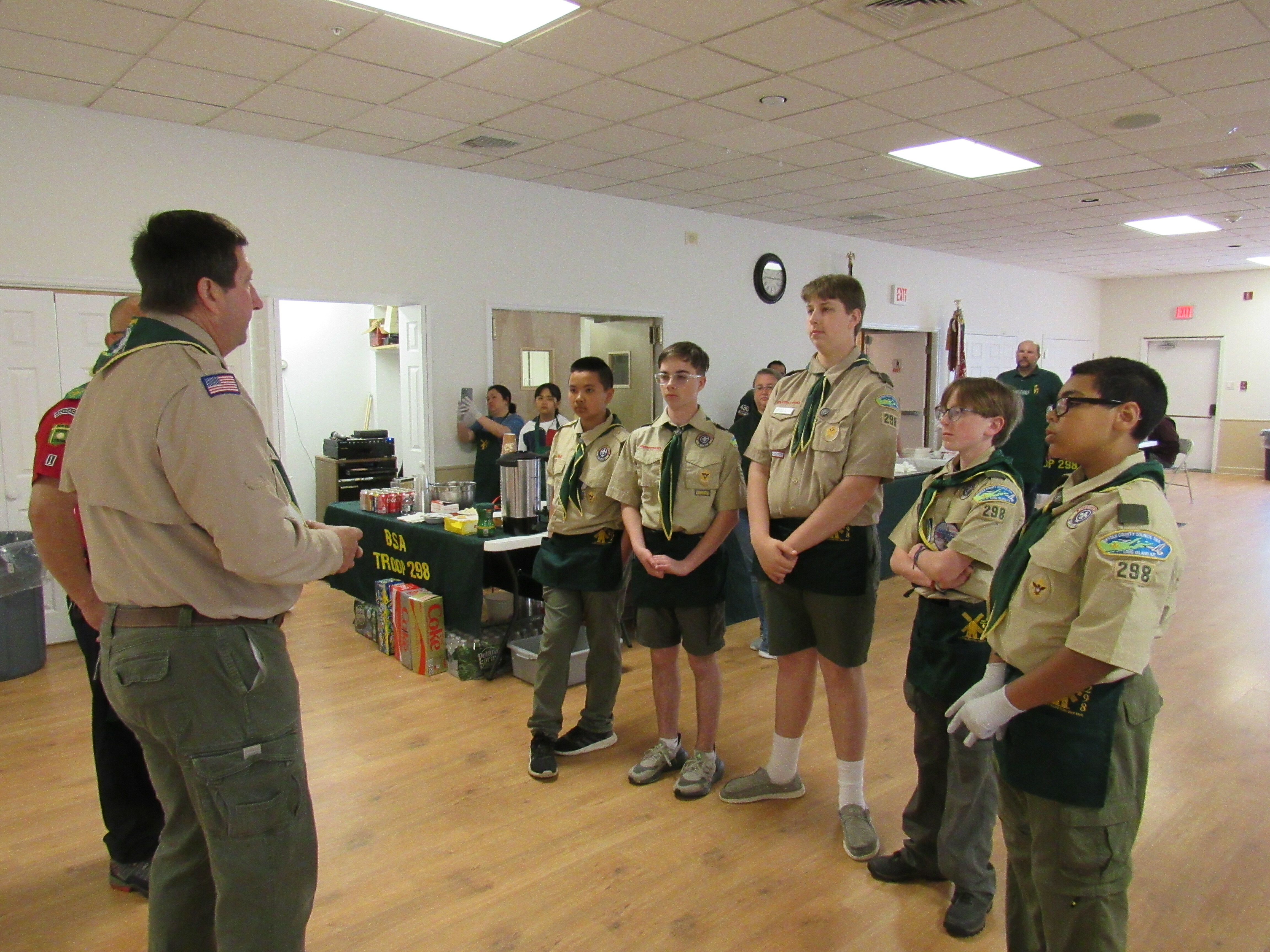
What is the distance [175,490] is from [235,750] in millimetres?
476

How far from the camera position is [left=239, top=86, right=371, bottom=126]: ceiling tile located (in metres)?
4.46

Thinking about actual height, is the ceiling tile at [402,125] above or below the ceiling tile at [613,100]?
below

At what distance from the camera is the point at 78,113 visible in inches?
182

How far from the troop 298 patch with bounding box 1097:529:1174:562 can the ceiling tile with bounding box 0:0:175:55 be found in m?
4.10

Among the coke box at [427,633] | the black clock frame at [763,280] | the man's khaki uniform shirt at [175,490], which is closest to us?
the man's khaki uniform shirt at [175,490]

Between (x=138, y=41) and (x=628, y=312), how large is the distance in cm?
415

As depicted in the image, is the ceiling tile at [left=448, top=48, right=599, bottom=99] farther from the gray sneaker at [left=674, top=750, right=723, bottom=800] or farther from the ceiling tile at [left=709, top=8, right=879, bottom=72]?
the gray sneaker at [left=674, top=750, right=723, bottom=800]

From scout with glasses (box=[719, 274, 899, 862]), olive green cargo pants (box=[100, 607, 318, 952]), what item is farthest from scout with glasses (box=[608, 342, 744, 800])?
olive green cargo pants (box=[100, 607, 318, 952])

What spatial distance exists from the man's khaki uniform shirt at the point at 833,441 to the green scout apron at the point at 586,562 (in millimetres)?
725

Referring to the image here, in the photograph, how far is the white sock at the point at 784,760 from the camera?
2.88m

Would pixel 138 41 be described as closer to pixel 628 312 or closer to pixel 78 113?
pixel 78 113

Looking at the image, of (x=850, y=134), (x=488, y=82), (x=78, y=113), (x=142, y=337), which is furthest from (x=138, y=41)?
(x=850, y=134)

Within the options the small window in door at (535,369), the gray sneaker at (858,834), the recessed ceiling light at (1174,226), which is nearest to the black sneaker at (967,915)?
the gray sneaker at (858,834)

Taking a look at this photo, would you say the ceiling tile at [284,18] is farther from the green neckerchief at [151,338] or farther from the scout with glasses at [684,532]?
the green neckerchief at [151,338]
